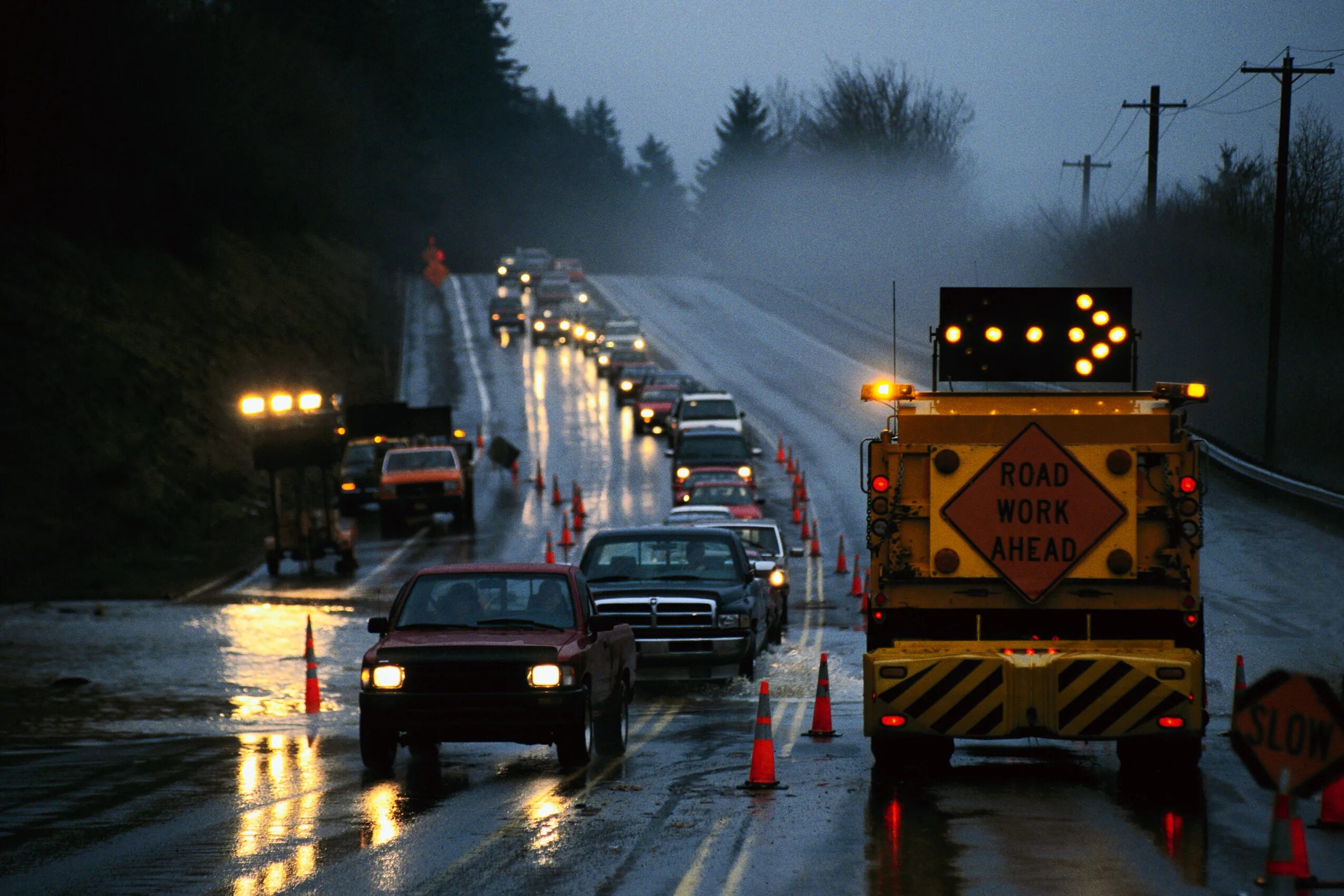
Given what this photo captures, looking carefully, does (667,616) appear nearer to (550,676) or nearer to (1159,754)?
(550,676)

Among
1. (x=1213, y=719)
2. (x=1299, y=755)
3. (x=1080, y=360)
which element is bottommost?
(x=1213, y=719)

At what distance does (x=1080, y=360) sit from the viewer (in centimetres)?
1463

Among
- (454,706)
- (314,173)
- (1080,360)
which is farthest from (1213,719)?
(314,173)

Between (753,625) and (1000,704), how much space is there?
7.41 metres

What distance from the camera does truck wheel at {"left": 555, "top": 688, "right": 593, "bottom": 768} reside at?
43.3 feet

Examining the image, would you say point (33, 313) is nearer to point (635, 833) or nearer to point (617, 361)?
point (617, 361)

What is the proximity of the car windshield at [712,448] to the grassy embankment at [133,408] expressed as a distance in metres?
9.72

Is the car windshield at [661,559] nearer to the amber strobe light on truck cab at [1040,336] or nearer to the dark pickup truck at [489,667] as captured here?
the dark pickup truck at [489,667]

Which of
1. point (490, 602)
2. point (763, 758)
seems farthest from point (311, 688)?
point (763, 758)

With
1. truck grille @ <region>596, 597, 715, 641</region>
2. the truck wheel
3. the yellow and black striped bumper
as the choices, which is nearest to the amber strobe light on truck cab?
the yellow and black striped bumper

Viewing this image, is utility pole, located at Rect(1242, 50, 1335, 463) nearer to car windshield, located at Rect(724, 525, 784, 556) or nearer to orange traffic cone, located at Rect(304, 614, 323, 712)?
car windshield, located at Rect(724, 525, 784, 556)

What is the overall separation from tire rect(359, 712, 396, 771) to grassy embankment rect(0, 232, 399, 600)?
16.7 meters

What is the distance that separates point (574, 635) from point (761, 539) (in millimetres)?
12597

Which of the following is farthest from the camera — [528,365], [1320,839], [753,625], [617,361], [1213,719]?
[528,365]
